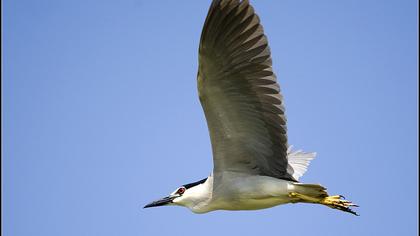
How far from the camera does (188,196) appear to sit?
902 centimetres

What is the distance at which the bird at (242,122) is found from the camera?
7.98 m

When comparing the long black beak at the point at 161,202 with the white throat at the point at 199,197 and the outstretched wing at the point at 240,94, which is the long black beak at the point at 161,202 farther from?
the outstretched wing at the point at 240,94

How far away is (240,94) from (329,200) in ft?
5.97

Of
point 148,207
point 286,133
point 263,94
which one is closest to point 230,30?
point 263,94

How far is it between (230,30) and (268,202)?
2.35 metres

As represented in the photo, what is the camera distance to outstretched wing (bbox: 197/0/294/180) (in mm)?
7957

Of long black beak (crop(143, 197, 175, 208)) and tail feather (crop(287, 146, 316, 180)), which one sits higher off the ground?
tail feather (crop(287, 146, 316, 180))

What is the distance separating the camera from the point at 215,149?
8.60 m

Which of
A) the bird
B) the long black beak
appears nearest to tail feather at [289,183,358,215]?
the bird

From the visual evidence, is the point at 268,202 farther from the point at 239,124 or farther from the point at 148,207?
the point at 148,207

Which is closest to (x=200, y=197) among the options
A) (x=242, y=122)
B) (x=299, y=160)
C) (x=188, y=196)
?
(x=188, y=196)

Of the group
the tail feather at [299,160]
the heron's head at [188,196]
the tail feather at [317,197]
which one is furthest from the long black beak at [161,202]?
the tail feather at [299,160]

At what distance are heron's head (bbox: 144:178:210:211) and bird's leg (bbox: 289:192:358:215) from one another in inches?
49.8

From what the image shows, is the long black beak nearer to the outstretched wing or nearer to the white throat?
the white throat
